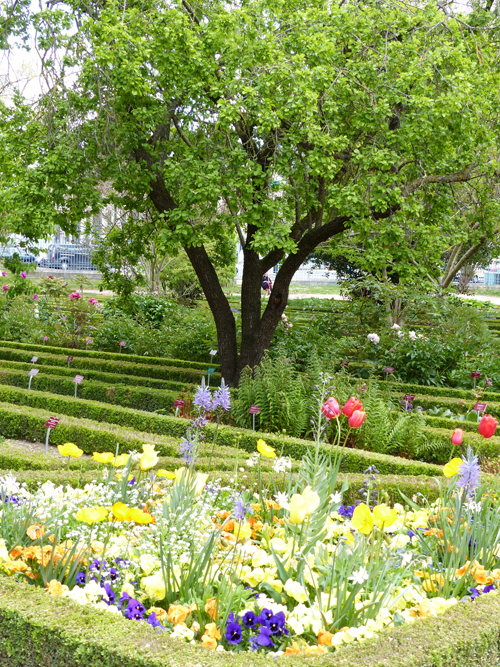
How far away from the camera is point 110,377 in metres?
8.09

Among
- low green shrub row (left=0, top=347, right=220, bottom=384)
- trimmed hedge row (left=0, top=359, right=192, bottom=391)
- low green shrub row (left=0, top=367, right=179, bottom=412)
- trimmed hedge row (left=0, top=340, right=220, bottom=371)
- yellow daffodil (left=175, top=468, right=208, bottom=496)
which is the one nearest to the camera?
yellow daffodil (left=175, top=468, right=208, bottom=496)

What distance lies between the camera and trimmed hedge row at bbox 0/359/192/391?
7605 millimetres

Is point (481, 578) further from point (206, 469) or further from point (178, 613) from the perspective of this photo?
point (206, 469)

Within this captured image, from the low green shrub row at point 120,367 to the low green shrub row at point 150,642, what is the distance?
233 inches

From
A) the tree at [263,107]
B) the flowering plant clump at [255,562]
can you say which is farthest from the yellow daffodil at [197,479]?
the tree at [263,107]

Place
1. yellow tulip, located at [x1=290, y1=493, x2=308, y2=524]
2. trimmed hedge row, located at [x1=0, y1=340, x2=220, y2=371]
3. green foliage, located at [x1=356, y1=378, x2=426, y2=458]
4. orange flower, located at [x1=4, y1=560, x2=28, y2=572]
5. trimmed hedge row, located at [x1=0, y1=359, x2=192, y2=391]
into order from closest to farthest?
yellow tulip, located at [x1=290, y1=493, x2=308, y2=524], orange flower, located at [x1=4, y1=560, x2=28, y2=572], green foliage, located at [x1=356, y1=378, x2=426, y2=458], trimmed hedge row, located at [x1=0, y1=359, x2=192, y2=391], trimmed hedge row, located at [x1=0, y1=340, x2=220, y2=371]

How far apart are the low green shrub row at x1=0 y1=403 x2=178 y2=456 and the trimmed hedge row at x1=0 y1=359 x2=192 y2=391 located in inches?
67.9

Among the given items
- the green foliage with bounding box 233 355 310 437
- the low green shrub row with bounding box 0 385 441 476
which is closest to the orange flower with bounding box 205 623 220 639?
the low green shrub row with bounding box 0 385 441 476

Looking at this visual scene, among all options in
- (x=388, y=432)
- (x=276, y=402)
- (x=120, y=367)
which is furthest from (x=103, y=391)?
(x=388, y=432)

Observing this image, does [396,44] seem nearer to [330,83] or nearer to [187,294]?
[330,83]

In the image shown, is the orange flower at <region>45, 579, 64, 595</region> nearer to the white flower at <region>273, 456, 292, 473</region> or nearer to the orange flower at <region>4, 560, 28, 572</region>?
the orange flower at <region>4, 560, 28, 572</region>

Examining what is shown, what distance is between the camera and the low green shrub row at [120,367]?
8305 mm

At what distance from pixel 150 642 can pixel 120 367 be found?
688 cm

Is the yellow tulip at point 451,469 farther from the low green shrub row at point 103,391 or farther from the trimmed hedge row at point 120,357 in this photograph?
the trimmed hedge row at point 120,357
